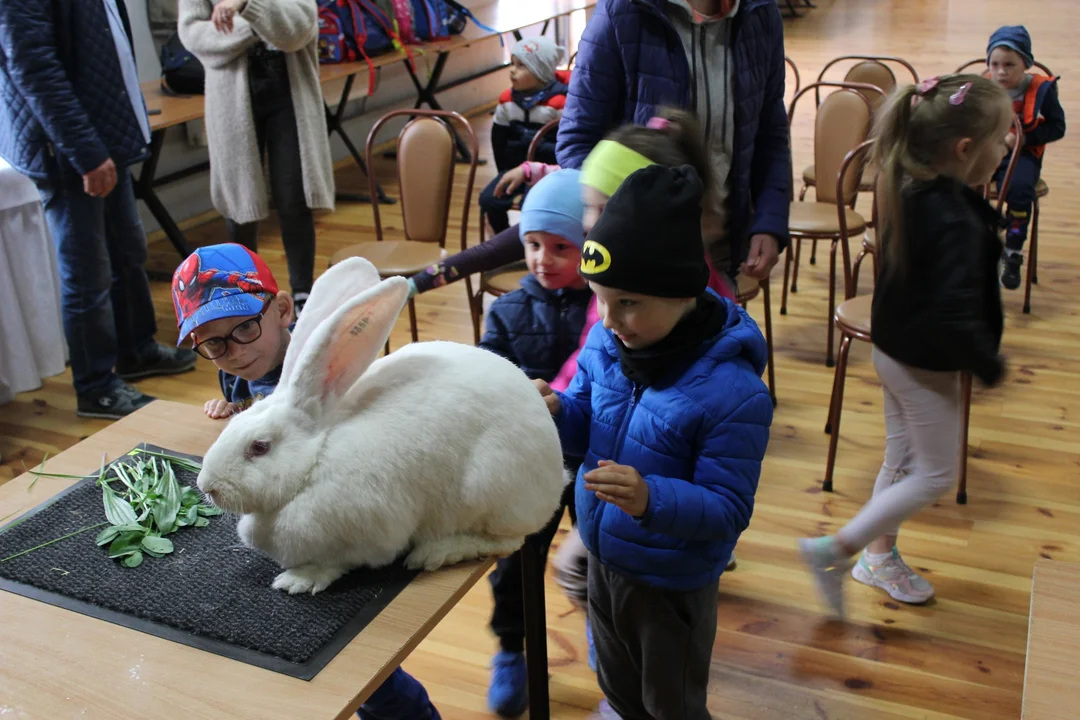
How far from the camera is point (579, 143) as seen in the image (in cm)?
196

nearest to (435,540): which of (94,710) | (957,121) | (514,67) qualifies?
(94,710)

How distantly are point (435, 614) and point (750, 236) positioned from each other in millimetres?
1281

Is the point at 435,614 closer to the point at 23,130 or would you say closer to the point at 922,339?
the point at 922,339

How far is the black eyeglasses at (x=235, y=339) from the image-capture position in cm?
138

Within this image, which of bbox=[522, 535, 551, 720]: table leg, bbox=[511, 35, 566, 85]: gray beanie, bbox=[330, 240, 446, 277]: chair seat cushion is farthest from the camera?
bbox=[511, 35, 566, 85]: gray beanie

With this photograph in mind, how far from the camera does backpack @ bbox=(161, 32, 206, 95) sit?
4.13 m

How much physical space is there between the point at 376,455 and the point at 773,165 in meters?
1.36

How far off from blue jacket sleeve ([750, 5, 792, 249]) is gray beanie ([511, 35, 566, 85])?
6.97ft

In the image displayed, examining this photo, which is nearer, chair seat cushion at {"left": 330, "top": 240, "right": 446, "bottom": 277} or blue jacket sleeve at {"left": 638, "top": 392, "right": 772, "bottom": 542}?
blue jacket sleeve at {"left": 638, "top": 392, "right": 772, "bottom": 542}

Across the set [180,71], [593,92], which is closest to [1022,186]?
[593,92]

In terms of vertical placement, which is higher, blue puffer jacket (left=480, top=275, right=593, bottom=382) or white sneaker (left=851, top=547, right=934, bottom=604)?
blue puffer jacket (left=480, top=275, right=593, bottom=382)

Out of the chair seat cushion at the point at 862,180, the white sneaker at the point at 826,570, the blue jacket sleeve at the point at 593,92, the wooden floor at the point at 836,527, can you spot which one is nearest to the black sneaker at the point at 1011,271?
the wooden floor at the point at 836,527

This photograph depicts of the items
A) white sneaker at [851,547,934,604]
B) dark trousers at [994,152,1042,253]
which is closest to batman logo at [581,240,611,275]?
white sneaker at [851,547,934,604]

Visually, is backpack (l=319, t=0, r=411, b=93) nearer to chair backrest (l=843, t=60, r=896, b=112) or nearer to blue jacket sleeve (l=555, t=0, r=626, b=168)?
chair backrest (l=843, t=60, r=896, b=112)
